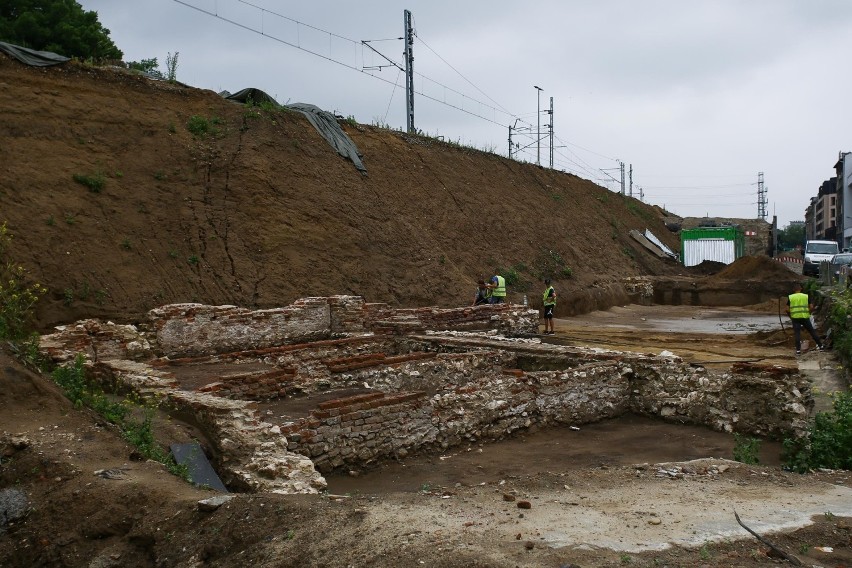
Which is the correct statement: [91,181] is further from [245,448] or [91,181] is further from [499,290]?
[245,448]

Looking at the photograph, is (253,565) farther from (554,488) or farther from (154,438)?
(154,438)

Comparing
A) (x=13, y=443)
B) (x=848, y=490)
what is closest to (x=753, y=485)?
(x=848, y=490)

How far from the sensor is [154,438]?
21.5ft

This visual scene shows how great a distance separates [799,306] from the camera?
37.9 ft

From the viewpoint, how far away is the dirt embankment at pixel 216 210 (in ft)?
41.0

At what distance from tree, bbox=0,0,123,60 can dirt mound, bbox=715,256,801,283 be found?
24.7 metres

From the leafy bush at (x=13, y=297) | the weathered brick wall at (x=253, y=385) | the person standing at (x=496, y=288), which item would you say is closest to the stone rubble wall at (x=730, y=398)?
the weathered brick wall at (x=253, y=385)

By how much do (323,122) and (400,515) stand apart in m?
17.1

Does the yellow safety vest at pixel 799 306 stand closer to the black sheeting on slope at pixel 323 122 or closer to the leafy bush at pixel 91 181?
the black sheeting on slope at pixel 323 122

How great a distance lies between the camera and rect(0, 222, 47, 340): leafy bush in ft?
29.1

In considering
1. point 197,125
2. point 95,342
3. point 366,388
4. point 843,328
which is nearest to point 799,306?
point 843,328

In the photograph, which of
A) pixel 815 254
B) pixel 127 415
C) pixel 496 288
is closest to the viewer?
pixel 127 415

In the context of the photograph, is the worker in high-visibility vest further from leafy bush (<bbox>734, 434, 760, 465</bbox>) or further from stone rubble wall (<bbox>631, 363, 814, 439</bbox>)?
leafy bush (<bbox>734, 434, 760, 465</bbox>)

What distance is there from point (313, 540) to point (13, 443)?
123 inches
